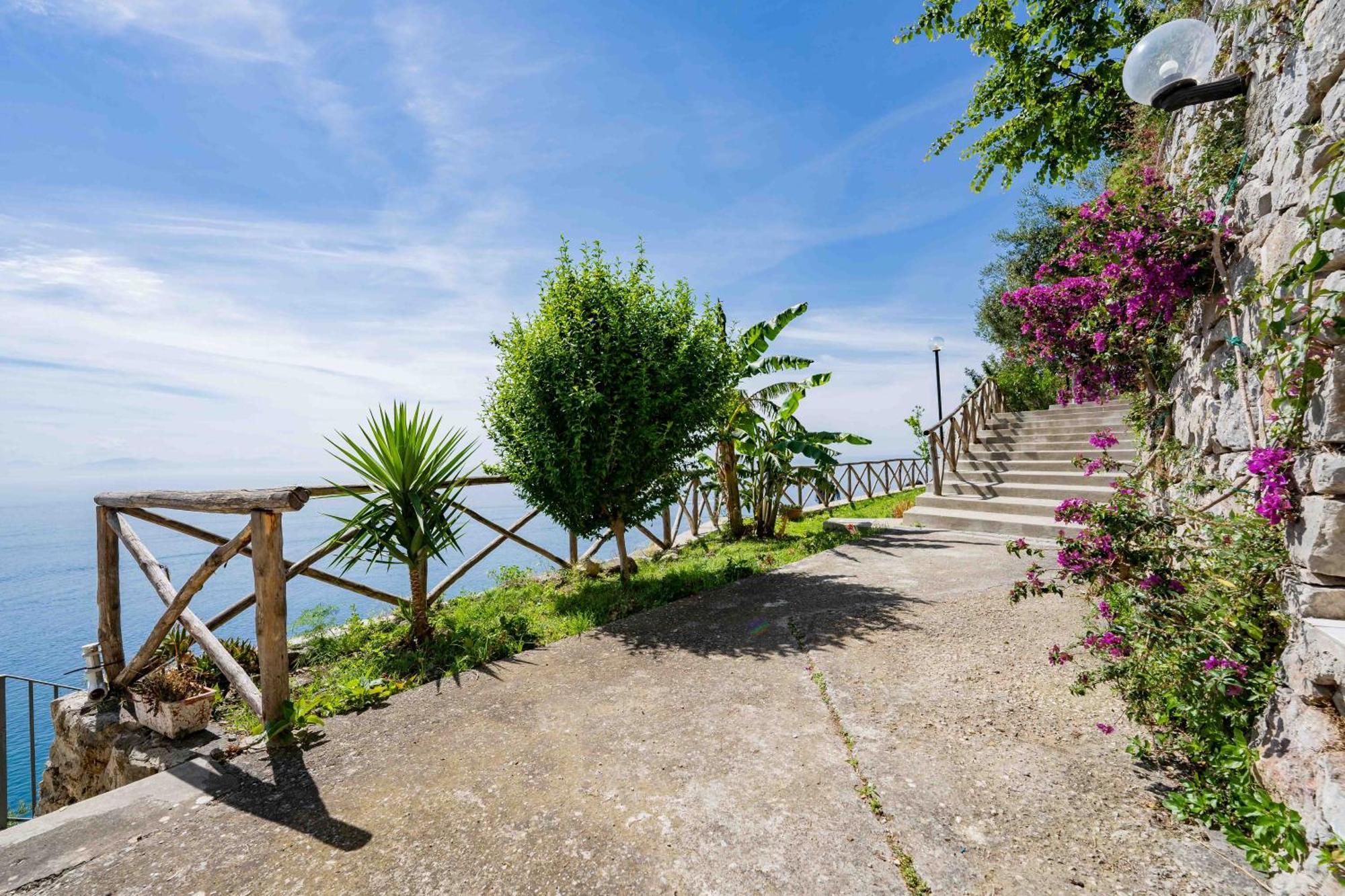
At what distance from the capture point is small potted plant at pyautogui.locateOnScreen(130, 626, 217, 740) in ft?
11.7

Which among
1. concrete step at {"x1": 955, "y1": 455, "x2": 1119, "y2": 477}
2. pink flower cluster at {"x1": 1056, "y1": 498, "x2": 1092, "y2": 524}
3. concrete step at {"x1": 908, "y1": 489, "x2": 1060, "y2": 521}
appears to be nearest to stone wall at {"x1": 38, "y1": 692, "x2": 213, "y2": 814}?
pink flower cluster at {"x1": 1056, "y1": 498, "x2": 1092, "y2": 524}

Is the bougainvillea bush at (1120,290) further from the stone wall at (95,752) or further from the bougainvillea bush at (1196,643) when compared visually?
the stone wall at (95,752)

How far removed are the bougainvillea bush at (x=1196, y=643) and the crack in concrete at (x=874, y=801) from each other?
116 centimetres

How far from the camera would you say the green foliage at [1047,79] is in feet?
22.9

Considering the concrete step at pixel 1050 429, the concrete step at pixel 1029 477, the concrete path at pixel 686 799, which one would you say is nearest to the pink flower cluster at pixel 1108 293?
the concrete path at pixel 686 799

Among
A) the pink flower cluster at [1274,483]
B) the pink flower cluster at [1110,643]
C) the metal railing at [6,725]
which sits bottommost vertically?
the metal railing at [6,725]

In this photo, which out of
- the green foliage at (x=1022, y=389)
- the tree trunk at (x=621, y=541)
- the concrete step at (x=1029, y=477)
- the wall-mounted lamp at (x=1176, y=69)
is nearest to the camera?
the wall-mounted lamp at (x=1176, y=69)

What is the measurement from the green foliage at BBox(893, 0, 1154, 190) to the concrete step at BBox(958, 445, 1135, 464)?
15.4 feet

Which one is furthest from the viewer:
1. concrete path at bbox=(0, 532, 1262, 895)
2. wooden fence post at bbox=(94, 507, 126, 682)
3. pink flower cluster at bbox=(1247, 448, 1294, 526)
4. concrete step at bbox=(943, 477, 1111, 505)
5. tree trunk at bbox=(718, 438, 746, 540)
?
tree trunk at bbox=(718, 438, 746, 540)

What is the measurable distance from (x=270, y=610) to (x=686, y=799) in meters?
2.85

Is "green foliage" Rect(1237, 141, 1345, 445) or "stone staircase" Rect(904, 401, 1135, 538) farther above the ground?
"green foliage" Rect(1237, 141, 1345, 445)

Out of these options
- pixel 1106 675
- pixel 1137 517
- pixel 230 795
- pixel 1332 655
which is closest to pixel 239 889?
pixel 230 795

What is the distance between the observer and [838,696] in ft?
11.9

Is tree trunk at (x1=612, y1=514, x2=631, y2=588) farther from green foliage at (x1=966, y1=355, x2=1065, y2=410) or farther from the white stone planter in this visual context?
green foliage at (x1=966, y1=355, x2=1065, y2=410)
